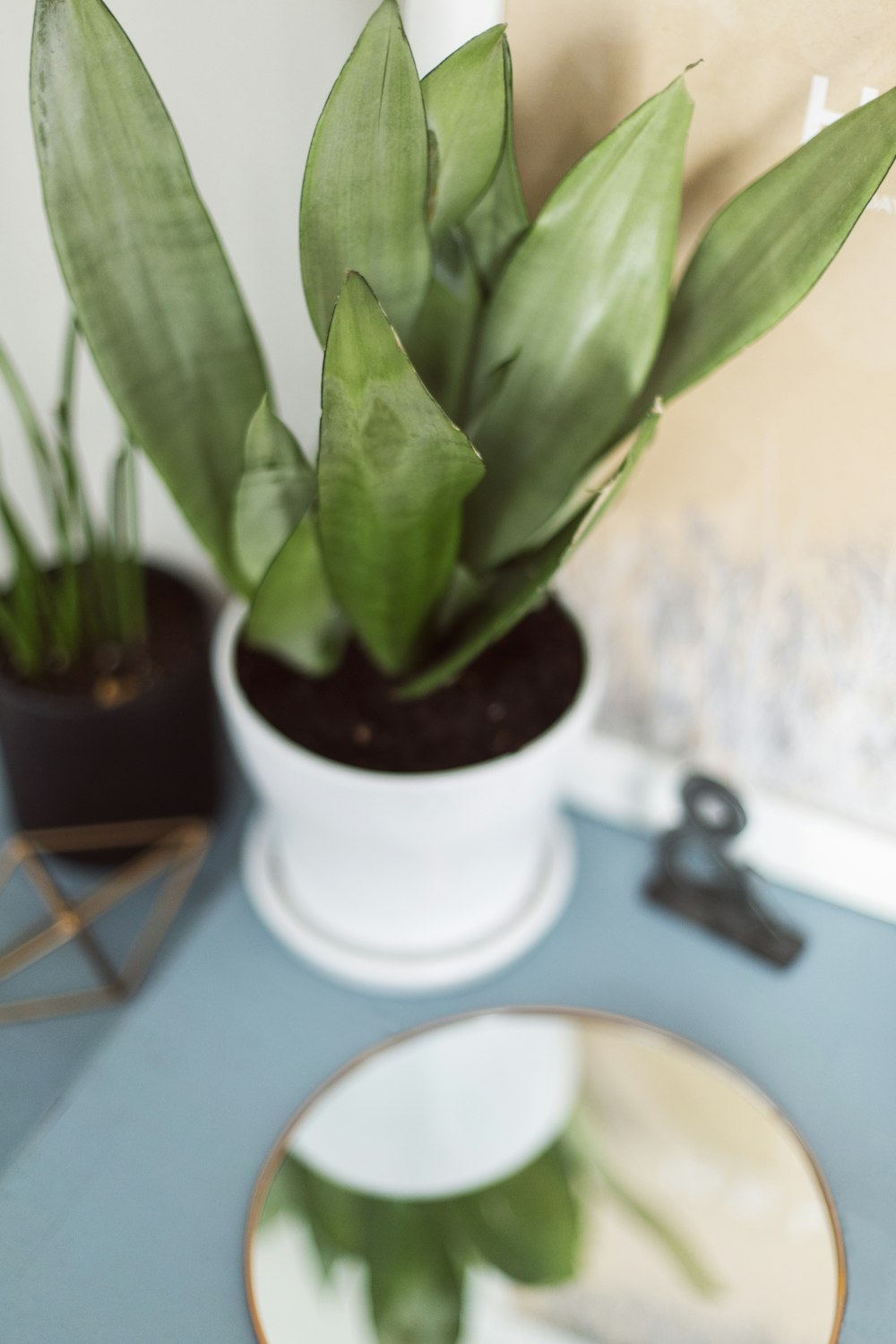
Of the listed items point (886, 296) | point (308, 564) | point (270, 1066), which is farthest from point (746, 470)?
point (270, 1066)

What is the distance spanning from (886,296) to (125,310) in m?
0.28

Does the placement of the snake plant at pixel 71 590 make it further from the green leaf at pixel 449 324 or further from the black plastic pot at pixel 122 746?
the green leaf at pixel 449 324

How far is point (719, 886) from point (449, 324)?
12.3 inches

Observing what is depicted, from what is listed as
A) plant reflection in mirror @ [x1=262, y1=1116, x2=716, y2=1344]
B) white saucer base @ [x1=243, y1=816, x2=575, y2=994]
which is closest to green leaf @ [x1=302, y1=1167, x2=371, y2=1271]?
plant reflection in mirror @ [x1=262, y1=1116, x2=716, y2=1344]

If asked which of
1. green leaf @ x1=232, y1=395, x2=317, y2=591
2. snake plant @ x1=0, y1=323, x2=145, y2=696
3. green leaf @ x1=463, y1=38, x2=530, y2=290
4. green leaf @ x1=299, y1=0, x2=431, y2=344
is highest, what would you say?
green leaf @ x1=299, y1=0, x2=431, y2=344

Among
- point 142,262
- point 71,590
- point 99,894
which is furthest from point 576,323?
point 99,894

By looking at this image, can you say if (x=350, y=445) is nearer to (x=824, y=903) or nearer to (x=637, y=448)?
(x=637, y=448)

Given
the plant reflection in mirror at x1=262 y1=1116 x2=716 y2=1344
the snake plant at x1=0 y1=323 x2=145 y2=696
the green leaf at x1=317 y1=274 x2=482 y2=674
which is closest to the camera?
the green leaf at x1=317 y1=274 x2=482 y2=674

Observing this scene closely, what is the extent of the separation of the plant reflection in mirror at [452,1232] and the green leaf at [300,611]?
0.21 meters

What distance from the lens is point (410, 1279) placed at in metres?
0.46

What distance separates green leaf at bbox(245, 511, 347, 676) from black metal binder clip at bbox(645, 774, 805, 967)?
0.19 metres

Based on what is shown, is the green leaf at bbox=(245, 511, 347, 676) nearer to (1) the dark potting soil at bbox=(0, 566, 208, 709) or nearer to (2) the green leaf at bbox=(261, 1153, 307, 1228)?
(1) the dark potting soil at bbox=(0, 566, 208, 709)

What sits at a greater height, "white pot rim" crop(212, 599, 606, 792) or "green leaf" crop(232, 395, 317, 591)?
"green leaf" crop(232, 395, 317, 591)

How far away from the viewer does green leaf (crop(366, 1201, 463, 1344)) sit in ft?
1.46
